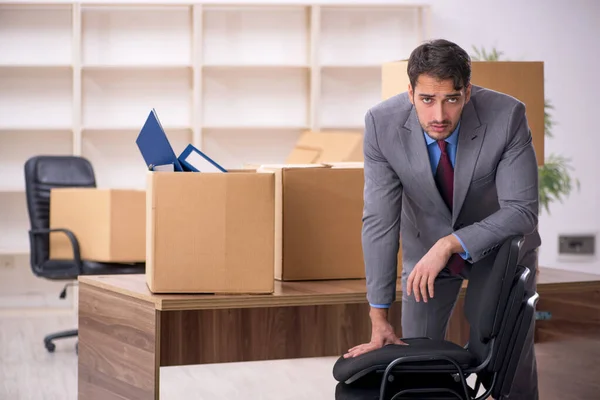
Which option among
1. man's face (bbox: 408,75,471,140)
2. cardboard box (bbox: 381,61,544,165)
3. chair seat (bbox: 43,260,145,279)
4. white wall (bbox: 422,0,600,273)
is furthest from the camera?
white wall (bbox: 422,0,600,273)

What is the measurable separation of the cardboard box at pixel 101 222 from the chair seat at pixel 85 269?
4 cm

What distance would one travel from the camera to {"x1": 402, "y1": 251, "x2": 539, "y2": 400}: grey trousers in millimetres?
2268

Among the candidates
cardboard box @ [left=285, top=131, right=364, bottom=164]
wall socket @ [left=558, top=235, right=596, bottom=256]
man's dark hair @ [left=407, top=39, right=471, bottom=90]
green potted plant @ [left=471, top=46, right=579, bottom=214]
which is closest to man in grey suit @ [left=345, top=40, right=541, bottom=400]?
man's dark hair @ [left=407, top=39, right=471, bottom=90]

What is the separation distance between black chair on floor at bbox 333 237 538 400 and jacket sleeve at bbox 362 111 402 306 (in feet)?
0.78

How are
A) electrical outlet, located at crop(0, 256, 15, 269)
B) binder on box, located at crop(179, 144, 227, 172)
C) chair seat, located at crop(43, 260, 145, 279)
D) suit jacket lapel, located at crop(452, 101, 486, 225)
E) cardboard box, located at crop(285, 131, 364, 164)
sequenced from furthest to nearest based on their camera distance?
electrical outlet, located at crop(0, 256, 15, 269), chair seat, located at crop(43, 260, 145, 279), cardboard box, located at crop(285, 131, 364, 164), binder on box, located at crop(179, 144, 227, 172), suit jacket lapel, located at crop(452, 101, 486, 225)

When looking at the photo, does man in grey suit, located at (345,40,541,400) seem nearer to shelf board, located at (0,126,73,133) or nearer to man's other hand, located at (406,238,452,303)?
man's other hand, located at (406,238,452,303)

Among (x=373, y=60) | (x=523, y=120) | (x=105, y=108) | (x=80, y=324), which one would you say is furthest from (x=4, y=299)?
(x=523, y=120)

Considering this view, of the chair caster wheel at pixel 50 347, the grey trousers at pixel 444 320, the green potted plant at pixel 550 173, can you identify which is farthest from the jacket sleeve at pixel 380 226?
the green potted plant at pixel 550 173

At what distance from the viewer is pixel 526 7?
6953 mm

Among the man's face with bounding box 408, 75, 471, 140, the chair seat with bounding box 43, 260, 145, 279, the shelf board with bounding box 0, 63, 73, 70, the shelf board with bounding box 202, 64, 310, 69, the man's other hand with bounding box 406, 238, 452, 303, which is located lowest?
the chair seat with bounding box 43, 260, 145, 279

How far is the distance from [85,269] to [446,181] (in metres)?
3.13

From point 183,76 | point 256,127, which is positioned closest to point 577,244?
point 256,127

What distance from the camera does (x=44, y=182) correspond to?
16.9 feet

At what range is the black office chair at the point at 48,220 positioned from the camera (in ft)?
16.0
